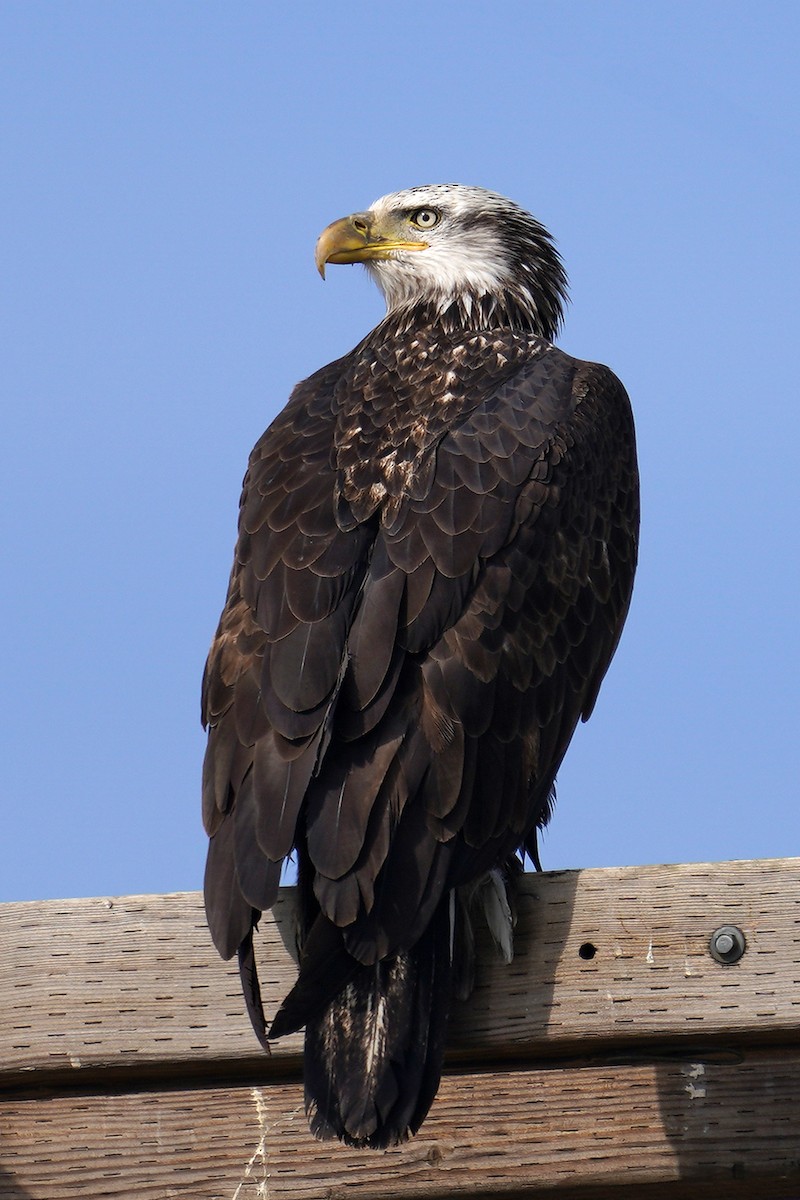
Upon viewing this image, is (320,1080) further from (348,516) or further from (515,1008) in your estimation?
(348,516)

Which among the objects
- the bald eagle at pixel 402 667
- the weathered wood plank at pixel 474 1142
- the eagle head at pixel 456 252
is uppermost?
the eagle head at pixel 456 252

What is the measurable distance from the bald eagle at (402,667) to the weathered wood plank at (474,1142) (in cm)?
23

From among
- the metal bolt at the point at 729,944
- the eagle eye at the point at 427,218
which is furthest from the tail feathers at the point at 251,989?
the eagle eye at the point at 427,218

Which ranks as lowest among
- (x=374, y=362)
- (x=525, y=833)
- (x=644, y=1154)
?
(x=644, y=1154)

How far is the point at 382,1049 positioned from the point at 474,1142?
30 centimetres

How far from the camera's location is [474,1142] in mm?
3277

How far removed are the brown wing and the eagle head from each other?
4.37 ft

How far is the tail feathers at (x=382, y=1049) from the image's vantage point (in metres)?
3.04

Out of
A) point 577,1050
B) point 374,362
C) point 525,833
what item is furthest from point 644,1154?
point 374,362

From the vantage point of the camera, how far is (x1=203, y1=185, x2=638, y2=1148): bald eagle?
3.25 m

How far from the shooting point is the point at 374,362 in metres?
5.22

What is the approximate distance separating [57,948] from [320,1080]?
644mm

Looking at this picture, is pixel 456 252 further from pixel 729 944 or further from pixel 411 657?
pixel 729 944

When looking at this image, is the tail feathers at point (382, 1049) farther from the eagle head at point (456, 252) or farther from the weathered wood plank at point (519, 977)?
the eagle head at point (456, 252)
